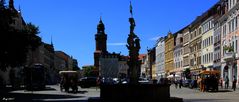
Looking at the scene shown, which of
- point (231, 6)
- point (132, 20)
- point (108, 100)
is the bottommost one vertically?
point (108, 100)

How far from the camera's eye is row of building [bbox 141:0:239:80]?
75.5 m

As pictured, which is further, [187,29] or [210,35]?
[187,29]

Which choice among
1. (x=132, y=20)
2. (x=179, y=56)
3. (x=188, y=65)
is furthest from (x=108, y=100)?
(x=179, y=56)

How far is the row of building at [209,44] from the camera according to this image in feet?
248

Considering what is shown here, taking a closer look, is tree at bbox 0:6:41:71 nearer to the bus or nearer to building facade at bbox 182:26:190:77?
the bus

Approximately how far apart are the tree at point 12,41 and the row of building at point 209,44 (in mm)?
26548

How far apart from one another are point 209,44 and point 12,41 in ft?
173

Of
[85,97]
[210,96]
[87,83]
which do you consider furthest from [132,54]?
[87,83]

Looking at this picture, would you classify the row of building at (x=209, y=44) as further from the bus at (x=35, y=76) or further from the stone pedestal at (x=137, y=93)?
the stone pedestal at (x=137, y=93)

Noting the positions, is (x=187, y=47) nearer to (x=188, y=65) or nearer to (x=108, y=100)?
(x=188, y=65)

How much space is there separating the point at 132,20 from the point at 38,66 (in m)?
37.5

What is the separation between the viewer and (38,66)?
68.2 meters

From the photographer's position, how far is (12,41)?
4969cm

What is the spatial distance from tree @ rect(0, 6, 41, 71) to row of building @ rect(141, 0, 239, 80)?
26548 mm
